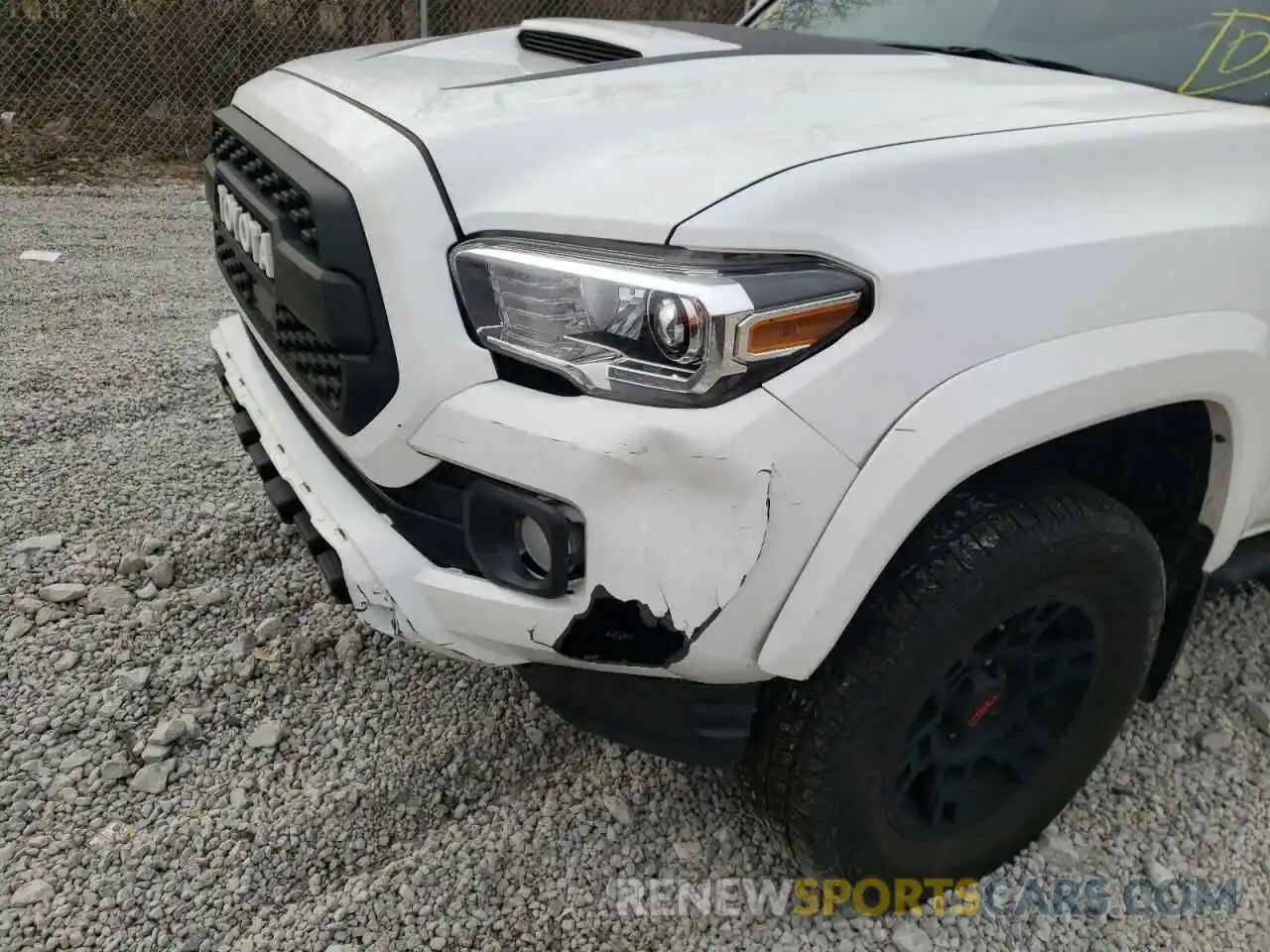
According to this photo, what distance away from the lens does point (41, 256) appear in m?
5.55

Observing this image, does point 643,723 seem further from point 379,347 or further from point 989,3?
point 989,3

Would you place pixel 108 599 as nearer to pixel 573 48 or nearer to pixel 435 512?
pixel 435 512

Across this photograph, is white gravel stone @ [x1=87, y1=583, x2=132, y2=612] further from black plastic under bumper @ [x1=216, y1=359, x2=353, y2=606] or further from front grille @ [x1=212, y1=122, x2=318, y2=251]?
front grille @ [x1=212, y1=122, x2=318, y2=251]

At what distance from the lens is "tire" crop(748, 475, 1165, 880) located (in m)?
1.66

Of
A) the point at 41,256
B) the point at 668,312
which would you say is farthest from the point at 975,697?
the point at 41,256

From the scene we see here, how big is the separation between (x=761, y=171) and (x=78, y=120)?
332 inches

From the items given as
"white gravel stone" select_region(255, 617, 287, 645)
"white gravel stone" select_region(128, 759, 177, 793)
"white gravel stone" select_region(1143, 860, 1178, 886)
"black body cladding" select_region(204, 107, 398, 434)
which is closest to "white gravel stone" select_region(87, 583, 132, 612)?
"white gravel stone" select_region(255, 617, 287, 645)

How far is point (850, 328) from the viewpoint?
57.2 inches

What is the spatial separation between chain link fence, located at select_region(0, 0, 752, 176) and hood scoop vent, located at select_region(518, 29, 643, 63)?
6.26m

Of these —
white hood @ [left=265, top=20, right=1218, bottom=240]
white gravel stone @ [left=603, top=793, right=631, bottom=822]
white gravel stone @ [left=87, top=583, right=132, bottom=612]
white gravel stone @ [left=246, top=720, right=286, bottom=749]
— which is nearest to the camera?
white hood @ [left=265, top=20, right=1218, bottom=240]

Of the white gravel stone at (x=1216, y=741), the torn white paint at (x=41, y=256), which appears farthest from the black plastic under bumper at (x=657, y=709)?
the torn white paint at (x=41, y=256)

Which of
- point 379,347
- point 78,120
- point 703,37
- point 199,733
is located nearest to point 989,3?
point 703,37

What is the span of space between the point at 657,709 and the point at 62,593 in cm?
193

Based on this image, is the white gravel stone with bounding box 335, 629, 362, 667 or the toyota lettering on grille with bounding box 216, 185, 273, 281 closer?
the toyota lettering on grille with bounding box 216, 185, 273, 281
